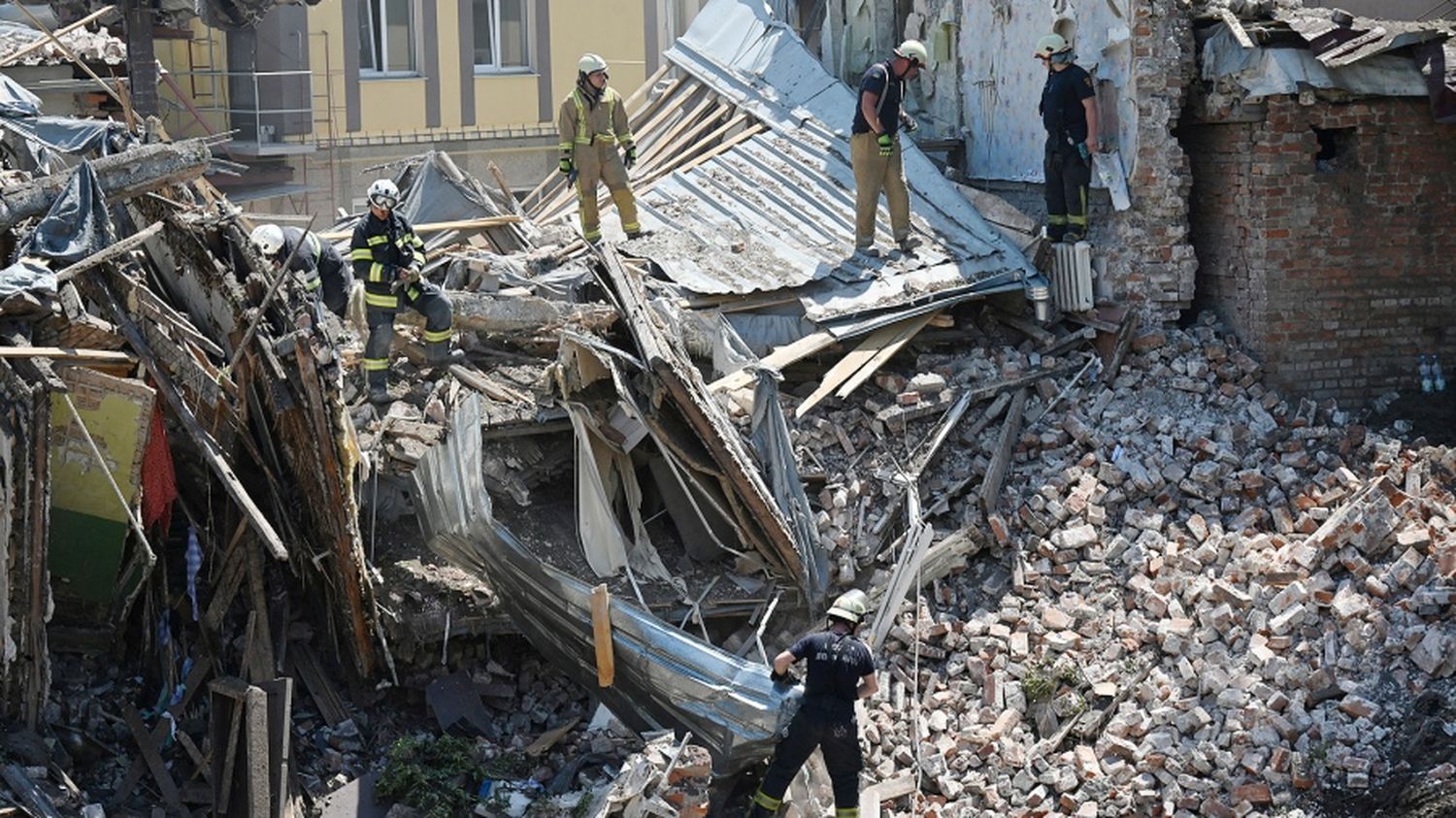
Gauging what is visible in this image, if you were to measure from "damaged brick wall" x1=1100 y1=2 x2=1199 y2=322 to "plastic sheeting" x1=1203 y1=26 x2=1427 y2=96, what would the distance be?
0.54m

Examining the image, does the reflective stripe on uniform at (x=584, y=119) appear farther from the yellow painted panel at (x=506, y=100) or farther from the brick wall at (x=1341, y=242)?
the yellow painted panel at (x=506, y=100)

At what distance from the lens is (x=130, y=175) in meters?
10.2

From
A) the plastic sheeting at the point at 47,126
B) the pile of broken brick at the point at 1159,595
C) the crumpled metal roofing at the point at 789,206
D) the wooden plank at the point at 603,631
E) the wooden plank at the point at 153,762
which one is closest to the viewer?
the pile of broken brick at the point at 1159,595

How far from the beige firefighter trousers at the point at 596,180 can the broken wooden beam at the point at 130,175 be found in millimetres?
4006

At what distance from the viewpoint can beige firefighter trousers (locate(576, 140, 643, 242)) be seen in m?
13.8

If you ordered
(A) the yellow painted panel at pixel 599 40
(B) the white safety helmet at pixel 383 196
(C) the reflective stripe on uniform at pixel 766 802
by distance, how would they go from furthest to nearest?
1. (A) the yellow painted panel at pixel 599 40
2. (B) the white safety helmet at pixel 383 196
3. (C) the reflective stripe on uniform at pixel 766 802

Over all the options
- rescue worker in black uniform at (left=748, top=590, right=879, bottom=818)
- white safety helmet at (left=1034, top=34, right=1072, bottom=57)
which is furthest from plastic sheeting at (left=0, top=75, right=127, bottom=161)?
white safety helmet at (left=1034, top=34, right=1072, bottom=57)

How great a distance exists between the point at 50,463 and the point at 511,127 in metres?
16.2

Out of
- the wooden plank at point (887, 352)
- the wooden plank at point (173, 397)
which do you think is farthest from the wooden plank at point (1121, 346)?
the wooden plank at point (173, 397)

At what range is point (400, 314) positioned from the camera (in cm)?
1213

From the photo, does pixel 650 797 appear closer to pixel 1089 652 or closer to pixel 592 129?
pixel 1089 652

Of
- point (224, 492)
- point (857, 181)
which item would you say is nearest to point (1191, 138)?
point (857, 181)

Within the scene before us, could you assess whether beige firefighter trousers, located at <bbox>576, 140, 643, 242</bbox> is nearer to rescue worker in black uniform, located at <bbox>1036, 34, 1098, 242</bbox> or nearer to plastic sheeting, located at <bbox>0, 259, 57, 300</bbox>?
rescue worker in black uniform, located at <bbox>1036, 34, 1098, 242</bbox>

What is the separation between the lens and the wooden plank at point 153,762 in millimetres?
9766
